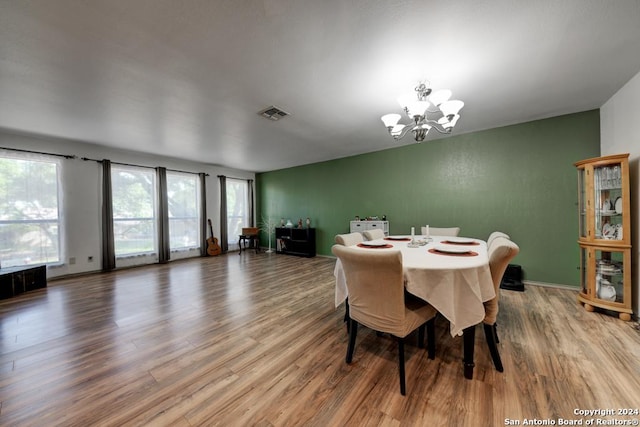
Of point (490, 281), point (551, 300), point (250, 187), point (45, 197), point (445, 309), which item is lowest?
point (551, 300)

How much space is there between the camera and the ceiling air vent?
2957 mm

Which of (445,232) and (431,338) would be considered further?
(445,232)

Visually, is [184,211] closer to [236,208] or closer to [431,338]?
[236,208]

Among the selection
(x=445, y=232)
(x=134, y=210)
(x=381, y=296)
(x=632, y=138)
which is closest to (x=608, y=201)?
(x=632, y=138)

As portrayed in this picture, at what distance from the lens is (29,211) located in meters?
3.94

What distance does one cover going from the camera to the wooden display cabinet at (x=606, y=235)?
2.40 metres

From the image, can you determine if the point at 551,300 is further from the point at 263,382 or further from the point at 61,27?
the point at 61,27

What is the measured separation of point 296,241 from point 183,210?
3127mm

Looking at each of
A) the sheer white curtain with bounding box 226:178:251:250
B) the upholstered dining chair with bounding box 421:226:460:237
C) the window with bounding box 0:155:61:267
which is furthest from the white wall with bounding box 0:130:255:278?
the upholstered dining chair with bounding box 421:226:460:237

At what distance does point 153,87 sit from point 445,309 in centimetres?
340

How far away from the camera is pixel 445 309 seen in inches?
58.6

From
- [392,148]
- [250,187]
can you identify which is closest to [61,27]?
[392,148]

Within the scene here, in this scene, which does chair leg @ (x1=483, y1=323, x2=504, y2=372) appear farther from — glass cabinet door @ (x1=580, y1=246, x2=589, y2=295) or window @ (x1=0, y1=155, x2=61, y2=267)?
window @ (x1=0, y1=155, x2=61, y2=267)

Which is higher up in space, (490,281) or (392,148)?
(392,148)
